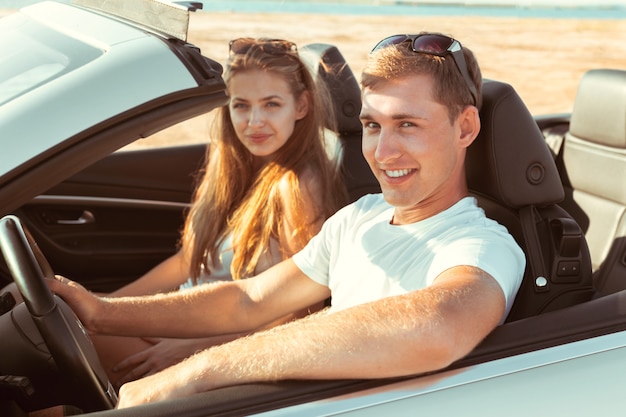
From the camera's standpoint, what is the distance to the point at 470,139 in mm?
2230

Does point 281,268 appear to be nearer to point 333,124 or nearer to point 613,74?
point 333,124

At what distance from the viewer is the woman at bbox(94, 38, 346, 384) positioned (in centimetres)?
278

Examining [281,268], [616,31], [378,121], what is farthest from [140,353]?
[616,31]

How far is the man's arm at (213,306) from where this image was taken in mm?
2402

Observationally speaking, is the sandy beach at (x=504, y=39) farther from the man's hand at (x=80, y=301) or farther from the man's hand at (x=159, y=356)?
the man's hand at (x=80, y=301)

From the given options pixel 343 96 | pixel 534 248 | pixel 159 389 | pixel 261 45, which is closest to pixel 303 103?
pixel 261 45

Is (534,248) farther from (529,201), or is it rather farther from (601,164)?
(601,164)

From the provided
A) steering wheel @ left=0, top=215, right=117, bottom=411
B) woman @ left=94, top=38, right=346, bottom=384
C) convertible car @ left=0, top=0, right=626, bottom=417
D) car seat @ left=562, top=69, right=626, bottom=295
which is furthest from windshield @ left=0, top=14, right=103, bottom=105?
car seat @ left=562, top=69, right=626, bottom=295

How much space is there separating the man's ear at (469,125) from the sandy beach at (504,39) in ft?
20.9

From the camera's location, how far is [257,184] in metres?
2.97

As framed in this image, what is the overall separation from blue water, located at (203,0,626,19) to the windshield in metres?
9.22

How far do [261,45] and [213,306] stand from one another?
0.94 m

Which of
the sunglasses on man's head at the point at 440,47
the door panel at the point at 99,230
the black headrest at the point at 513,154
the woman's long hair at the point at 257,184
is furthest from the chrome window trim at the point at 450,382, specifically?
the door panel at the point at 99,230

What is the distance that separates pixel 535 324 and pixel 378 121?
0.69 meters
